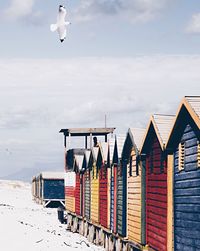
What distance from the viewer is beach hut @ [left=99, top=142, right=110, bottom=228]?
23.4m

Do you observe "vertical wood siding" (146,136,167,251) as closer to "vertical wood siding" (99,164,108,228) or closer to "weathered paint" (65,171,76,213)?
"vertical wood siding" (99,164,108,228)

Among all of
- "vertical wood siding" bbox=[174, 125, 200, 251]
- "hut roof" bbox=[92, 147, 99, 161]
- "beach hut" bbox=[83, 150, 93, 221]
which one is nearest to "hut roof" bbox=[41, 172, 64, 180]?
"beach hut" bbox=[83, 150, 93, 221]

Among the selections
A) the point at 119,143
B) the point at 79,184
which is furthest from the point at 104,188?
the point at 79,184

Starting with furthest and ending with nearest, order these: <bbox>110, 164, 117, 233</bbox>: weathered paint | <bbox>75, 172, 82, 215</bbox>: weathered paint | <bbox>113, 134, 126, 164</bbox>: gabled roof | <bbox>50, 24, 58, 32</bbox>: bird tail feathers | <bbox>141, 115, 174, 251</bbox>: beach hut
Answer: <bbox>75, 172, 82, 215</bbox>: weathered paint < <bbox>110, 164, 117, 233</bbox>: weathered paint < <bbox>113, 134, 126, 164</bbox>: gabled roof < <bbox>141, 115, 174, 251</bbox>: beach hut < <bbox>50, 24, 58, 32</bbox>: bird tail feathers

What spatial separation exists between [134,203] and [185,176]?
5.65 m

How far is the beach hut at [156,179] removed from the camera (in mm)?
14429

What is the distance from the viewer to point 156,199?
1532cm

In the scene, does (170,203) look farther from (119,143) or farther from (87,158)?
(87,158)

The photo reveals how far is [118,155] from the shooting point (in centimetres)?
2064

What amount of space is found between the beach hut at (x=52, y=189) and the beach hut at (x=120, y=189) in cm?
3304

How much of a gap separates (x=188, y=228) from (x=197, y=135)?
8.03ft

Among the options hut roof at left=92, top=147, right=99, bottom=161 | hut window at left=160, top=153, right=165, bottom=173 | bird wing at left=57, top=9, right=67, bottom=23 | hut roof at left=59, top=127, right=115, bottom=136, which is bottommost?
hut window at left=160, top=153, right=165, bottom=173

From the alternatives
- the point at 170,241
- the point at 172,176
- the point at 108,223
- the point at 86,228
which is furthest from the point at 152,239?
the point at 86,228

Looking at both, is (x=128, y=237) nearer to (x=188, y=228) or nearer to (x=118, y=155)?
(x=118, y=155)
